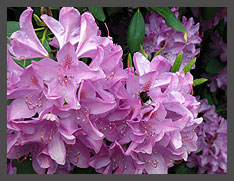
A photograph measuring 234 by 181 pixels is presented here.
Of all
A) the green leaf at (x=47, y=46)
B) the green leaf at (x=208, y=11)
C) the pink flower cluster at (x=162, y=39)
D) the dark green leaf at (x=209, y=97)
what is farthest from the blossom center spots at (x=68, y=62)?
the dark green leaf at (x=209, y=97)

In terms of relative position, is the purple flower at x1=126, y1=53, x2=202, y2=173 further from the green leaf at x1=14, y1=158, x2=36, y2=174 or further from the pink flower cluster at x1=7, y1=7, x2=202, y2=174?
the green leaf at x1=14, y1=158, x2=36, y2=174

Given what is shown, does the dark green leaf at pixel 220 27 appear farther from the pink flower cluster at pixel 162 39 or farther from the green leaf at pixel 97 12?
the green leaf at pixel 97 12

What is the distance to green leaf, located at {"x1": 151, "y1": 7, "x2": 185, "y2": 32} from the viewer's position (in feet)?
3.35

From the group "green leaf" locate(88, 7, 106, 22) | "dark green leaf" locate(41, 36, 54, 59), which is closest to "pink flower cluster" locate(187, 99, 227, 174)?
"green leaf" locate(88, 7, 106, 22)

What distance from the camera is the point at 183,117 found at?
72 centimetres

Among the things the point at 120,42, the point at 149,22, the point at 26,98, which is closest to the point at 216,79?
the point at 149,22

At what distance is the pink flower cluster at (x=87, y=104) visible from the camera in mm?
637

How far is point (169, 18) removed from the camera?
1.03 metres

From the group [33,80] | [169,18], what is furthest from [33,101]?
[169,18]

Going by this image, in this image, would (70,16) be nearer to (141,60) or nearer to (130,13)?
(141,60)

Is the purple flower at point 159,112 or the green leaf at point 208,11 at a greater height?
the green leaf at point 208,11

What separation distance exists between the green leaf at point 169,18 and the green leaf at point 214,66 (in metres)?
0.54

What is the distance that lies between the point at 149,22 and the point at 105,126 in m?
0.54

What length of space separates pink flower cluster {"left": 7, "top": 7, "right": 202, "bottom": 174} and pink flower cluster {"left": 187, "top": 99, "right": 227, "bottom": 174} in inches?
25.4
